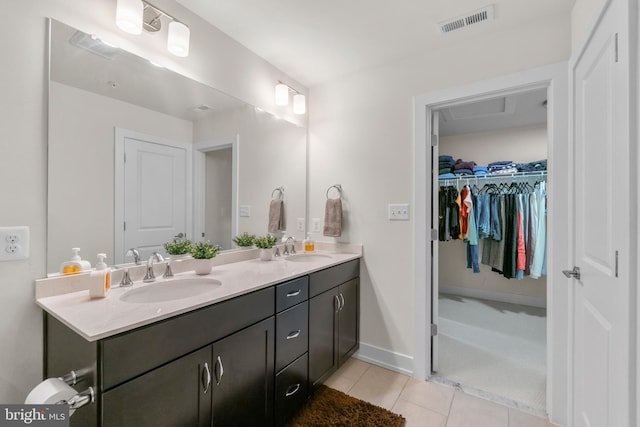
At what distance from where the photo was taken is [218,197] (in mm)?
1939

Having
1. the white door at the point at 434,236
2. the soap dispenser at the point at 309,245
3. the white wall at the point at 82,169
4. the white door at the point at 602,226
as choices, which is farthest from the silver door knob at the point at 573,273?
the white wall at the point at 82,169

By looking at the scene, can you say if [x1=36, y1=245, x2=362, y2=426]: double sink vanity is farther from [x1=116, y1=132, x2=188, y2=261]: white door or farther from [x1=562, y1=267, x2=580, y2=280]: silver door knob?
[x1=562, y1=267, x2=580, y2=280]: silver door knob

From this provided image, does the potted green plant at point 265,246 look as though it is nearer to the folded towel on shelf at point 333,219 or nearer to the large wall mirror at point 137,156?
the large wall mirror at point 137,156

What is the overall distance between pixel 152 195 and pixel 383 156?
5.27ft

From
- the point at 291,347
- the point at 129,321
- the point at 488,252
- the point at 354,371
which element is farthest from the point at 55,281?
the point at 488,252

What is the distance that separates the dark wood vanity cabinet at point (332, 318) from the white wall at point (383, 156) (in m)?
0.16

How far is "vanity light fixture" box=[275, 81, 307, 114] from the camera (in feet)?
7.55

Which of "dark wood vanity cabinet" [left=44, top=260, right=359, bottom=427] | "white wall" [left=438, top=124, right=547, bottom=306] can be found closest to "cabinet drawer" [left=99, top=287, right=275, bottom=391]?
"dark wood vanity cabinet" [left=44, top=260, right=359, bottom=427]

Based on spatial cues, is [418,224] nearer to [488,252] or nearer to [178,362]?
[178,362]

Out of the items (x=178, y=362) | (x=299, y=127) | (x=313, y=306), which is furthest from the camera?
(x=299, y=127)

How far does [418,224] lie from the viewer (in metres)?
2.09

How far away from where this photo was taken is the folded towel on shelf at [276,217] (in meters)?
2.33

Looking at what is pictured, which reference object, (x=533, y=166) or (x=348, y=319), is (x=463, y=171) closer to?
(x=533, y=166)

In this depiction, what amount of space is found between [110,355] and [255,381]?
69 centimetres
